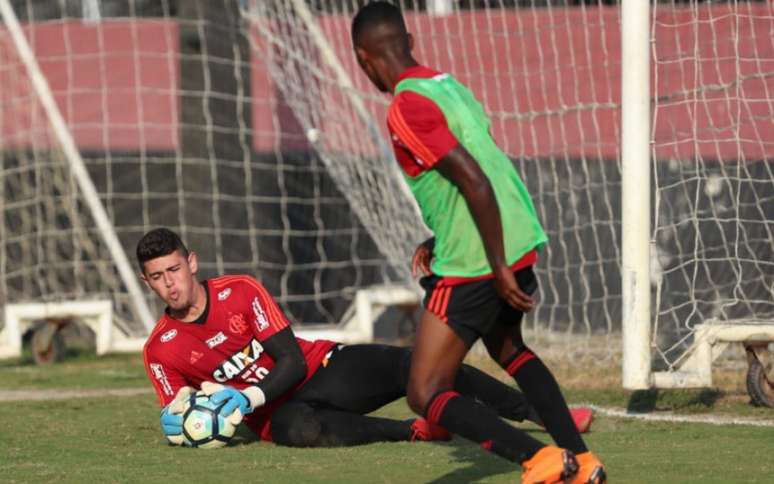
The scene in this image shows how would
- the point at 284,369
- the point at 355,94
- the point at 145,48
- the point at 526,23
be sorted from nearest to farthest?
the point at 284,369
the point at 526,23
the point at 355,94
the point at 145,48

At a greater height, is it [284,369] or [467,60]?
[467,60]

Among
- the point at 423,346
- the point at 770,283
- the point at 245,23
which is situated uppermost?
the point at 245,23

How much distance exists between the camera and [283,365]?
21.8 feet

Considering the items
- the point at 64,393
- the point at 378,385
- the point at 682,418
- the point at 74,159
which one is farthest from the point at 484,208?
the point at 74,159

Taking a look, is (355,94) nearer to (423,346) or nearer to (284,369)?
(284,369)

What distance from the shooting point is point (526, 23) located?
10398mm

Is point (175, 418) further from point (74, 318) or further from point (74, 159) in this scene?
point (74, 159)

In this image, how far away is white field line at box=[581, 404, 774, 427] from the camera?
23.6 feet

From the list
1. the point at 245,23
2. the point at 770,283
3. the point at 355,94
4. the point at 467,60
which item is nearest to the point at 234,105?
the point at 245,23

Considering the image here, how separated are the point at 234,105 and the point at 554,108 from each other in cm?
352

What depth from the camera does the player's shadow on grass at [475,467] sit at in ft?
18.3

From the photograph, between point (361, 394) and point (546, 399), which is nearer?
point (546, 399)

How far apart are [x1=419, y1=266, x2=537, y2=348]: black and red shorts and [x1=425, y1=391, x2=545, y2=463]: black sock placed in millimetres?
208

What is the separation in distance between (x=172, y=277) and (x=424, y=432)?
4.21 feet
